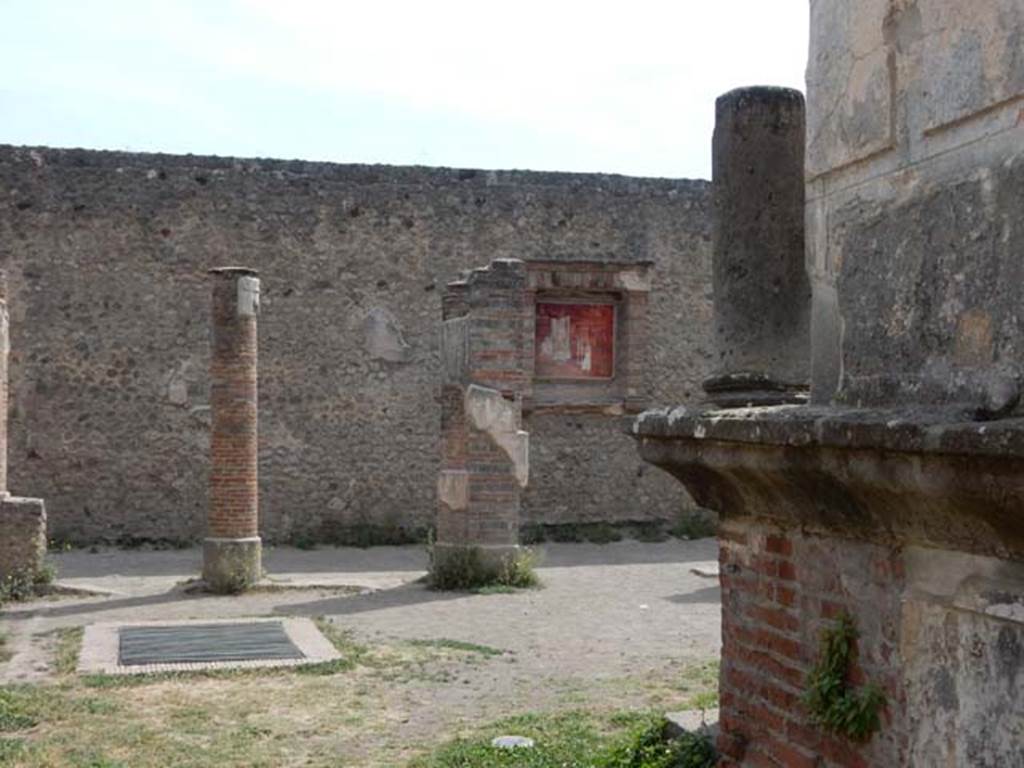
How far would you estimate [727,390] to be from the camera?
347cm

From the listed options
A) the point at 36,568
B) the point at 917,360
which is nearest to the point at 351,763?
the point at 917,360

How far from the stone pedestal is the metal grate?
8.41 ft

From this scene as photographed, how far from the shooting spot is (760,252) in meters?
3.44

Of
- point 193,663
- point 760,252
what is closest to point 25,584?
point 193,663

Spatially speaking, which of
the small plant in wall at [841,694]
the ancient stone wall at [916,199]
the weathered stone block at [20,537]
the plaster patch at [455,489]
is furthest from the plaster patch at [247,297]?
the small plant in wall at [841,694]

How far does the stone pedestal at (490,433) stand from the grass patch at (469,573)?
3cm

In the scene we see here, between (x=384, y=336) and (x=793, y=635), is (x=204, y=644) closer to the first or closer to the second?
(x=793, y=635)

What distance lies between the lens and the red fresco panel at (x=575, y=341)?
52.6ft

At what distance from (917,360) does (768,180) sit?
3.55 feet

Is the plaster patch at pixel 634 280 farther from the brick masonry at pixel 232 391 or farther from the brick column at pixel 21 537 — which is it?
the brick column at pixel 21 537

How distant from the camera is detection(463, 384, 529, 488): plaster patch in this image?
39.0 ft

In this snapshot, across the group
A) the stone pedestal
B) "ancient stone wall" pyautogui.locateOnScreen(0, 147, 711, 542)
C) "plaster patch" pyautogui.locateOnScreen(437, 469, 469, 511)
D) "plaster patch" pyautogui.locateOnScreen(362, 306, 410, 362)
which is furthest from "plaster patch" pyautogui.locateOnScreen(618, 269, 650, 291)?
"plaster patch" pyautogui.locateOnScreen(437, 469, 469, 511)

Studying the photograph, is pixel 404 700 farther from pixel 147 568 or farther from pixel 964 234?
pixel 147 568

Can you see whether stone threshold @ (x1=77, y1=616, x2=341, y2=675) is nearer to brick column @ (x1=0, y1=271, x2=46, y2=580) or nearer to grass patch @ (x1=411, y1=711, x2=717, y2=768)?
brick column @ (x1=0, y1=271, x2=46, y2=580)
